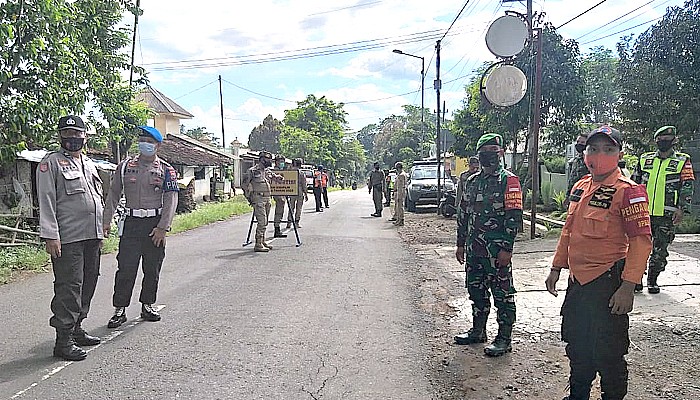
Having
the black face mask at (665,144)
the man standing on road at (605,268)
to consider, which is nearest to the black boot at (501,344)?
the man standing on road at (605,268)

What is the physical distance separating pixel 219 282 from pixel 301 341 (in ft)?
11.0

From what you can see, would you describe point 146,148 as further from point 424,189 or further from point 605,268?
point 424,189

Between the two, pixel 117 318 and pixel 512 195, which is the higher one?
pixel 512 195

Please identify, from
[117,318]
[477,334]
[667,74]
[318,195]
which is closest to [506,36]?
[667,74]

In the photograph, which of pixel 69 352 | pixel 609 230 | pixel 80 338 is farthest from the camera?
pixel 80 338

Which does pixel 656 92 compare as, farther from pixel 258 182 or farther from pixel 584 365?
pixel 584 365

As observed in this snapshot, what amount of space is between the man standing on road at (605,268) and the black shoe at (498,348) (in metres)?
1.34

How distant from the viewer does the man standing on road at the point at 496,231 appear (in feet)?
18.4

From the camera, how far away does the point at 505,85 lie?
11562 mm

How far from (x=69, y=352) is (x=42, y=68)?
7119 mm

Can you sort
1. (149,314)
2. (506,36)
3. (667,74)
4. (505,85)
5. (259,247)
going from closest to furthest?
1. (149,314)
2. (505,85)
3. (506,36)
4. (259,247)
5. (667,74)

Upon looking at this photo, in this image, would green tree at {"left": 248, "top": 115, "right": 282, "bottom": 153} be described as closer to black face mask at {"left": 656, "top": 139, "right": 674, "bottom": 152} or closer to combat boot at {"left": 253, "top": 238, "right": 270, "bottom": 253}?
combat boot at {"left": 253, "top": 238, "right": 270, "bottom": 253}

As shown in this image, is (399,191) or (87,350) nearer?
(87,350)

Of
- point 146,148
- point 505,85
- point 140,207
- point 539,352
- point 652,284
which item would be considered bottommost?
point 539,352
